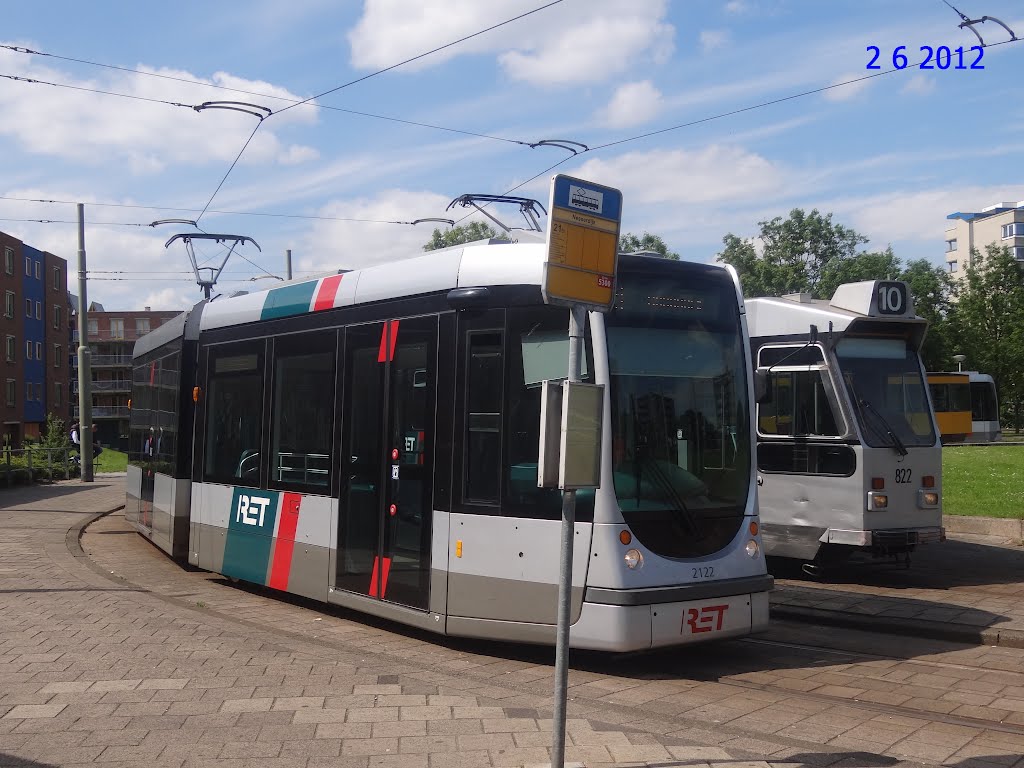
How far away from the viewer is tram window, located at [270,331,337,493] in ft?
30.6

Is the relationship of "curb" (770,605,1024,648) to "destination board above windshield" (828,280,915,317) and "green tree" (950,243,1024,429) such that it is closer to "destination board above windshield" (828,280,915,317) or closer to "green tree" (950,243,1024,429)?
"destination board above windshield" (828,280,915,317)

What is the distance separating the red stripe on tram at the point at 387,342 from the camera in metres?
8.56

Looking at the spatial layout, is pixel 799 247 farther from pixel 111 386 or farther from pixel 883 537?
pixel 883 537

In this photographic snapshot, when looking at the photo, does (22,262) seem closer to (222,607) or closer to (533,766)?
(222,607)

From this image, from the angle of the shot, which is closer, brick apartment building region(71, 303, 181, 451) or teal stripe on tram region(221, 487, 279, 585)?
teal stripe on tram region(221, 487, 279, 585)

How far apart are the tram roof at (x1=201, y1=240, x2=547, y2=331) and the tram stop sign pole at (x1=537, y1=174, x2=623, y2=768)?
2.33 metres

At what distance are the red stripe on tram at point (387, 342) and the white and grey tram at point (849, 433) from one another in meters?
4.32

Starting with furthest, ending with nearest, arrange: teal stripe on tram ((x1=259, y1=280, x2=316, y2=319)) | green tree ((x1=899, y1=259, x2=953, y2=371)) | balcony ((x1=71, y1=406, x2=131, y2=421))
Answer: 1. balcony ((x1=71, y1=406, x2=131, y2=421))
2. green tree ((x1=899, y1=259, x2=953, y2=371))
3. teal stripe on tram ((x1=259, y1=280, x2=316, y2=319))

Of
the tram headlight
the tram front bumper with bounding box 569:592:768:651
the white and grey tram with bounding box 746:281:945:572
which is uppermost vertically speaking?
the white and grey tram with bounding box 746:281:945:572

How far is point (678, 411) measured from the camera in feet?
24.4

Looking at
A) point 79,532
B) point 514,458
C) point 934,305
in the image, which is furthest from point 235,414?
point 934,305

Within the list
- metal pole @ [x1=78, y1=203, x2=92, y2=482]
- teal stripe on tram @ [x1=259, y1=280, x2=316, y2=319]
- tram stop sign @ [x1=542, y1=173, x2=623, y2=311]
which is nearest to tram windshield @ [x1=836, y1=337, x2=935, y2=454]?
teal stripe on tram @ [x1=259, y1=280, x2=316, y2=319]

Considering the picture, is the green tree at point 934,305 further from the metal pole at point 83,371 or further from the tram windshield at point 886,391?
the tram windshield at point 886,391

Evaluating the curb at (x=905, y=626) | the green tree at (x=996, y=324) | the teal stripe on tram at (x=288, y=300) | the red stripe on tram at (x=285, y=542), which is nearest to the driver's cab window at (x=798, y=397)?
the curb at (x=905, y=626)
